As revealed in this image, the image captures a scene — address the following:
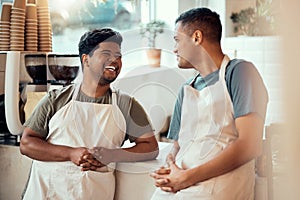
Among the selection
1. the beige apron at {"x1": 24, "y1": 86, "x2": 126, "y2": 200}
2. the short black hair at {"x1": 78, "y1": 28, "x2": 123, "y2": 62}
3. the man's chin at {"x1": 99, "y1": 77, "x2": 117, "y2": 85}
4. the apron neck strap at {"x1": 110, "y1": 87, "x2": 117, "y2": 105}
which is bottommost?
the beige apron at {"x1": 24, "y1": 86, "x2": 126, "y2": 200}

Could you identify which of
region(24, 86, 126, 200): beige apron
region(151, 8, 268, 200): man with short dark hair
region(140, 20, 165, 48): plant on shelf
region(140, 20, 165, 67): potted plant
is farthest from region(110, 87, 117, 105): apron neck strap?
region(140, 20, 165, 48): plant on shelf

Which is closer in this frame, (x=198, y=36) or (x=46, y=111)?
(x=198, y=36)

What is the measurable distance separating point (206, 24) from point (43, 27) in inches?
36.9

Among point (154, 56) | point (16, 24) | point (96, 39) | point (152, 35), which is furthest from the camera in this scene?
point (152, 35)

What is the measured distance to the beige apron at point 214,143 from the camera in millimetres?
992

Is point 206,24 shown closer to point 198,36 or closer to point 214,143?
point 198,36

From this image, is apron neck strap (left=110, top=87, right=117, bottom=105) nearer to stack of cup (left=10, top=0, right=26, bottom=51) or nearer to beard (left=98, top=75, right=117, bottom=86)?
beard (left=98, top=75, right=117, bottom=86)

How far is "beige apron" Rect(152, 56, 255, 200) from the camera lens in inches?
39.1

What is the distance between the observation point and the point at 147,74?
63.1 inches

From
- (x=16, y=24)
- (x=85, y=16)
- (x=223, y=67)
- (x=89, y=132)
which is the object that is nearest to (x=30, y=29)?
(x=16, y=24)

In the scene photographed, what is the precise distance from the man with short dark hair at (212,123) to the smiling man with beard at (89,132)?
219 mm

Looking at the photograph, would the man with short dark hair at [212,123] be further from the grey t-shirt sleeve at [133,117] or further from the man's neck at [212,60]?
the grey t-shirt sleeve at [133,117]

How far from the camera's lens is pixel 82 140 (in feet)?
4.09

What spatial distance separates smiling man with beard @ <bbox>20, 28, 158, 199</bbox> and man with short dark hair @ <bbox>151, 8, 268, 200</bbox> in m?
0.22
